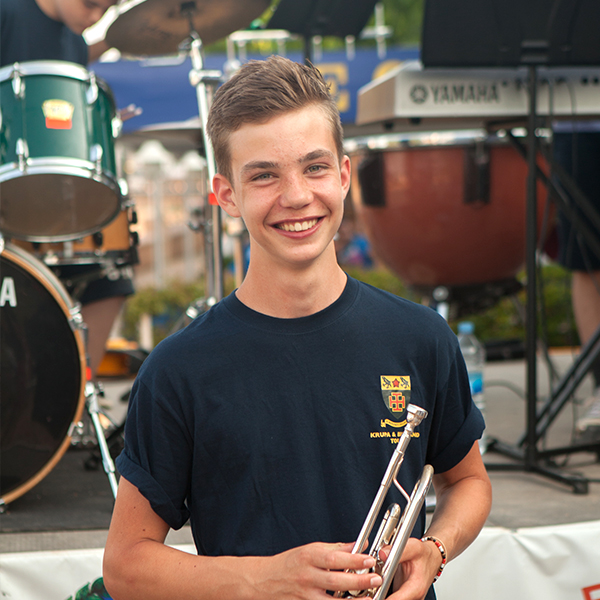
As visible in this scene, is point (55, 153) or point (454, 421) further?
point (55, 153)

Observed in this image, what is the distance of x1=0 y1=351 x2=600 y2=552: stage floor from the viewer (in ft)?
7.57

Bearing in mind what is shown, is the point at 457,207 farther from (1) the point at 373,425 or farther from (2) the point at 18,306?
(1) the point at 373,425

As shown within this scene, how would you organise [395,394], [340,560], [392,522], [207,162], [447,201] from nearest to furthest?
[340,560], [392,522], [395,394], [207,162], [447,201]

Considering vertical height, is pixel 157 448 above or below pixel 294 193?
below

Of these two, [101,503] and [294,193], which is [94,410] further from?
[294,193]

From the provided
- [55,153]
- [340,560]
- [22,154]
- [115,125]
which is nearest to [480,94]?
[115,125]

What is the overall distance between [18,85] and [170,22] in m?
0.75

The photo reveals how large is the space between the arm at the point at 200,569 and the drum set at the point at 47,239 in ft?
3.97

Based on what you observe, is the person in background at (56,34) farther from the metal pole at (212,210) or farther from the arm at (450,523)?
the arm at (450,523)

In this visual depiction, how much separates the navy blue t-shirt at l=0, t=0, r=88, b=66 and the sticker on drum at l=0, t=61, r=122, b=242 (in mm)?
418

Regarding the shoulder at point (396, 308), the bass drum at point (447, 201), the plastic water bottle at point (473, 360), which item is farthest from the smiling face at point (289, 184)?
the bass drum at point (447, 201)

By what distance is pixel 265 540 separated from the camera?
4.14 feet

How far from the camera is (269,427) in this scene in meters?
1.26

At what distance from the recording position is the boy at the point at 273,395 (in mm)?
1244
